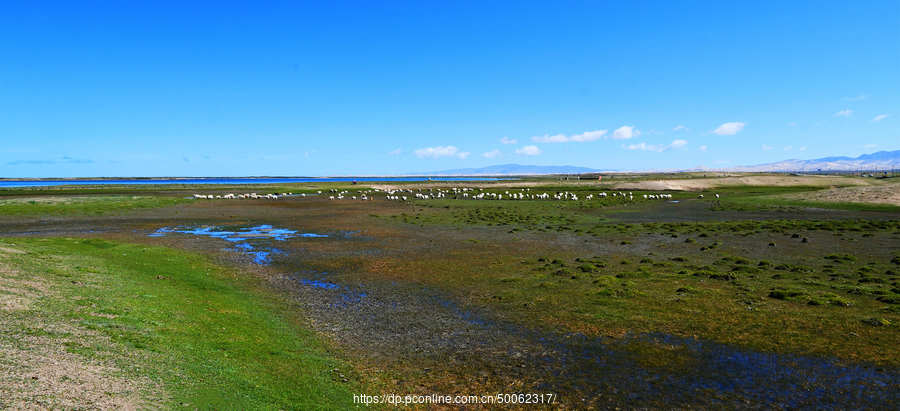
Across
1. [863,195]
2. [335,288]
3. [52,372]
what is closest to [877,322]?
[335,288]

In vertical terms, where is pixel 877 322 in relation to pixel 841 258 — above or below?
below

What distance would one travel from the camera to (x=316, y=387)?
34.6ft

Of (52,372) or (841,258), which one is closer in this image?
(52,372)

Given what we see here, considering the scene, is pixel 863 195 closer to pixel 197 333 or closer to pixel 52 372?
pixel 197 333

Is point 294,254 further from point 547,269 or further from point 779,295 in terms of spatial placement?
point 779,295

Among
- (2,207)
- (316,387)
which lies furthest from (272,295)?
(2,207)

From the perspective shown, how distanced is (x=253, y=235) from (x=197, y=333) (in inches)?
1042

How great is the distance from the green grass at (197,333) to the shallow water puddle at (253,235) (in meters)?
7.47

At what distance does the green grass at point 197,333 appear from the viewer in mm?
9875

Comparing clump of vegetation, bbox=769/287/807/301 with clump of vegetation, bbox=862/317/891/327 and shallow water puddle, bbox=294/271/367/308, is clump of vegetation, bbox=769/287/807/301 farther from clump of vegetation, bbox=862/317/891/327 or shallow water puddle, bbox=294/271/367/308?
shallow water puddle, bbox=294/271/367/308

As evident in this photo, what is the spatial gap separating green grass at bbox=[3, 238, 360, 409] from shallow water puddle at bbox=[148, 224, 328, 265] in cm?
747

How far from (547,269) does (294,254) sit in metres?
15.9

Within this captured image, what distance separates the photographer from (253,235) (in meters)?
37.9

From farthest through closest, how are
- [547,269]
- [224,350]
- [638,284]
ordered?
1. [547,269]
2. [638,284]
3. [224,350]
